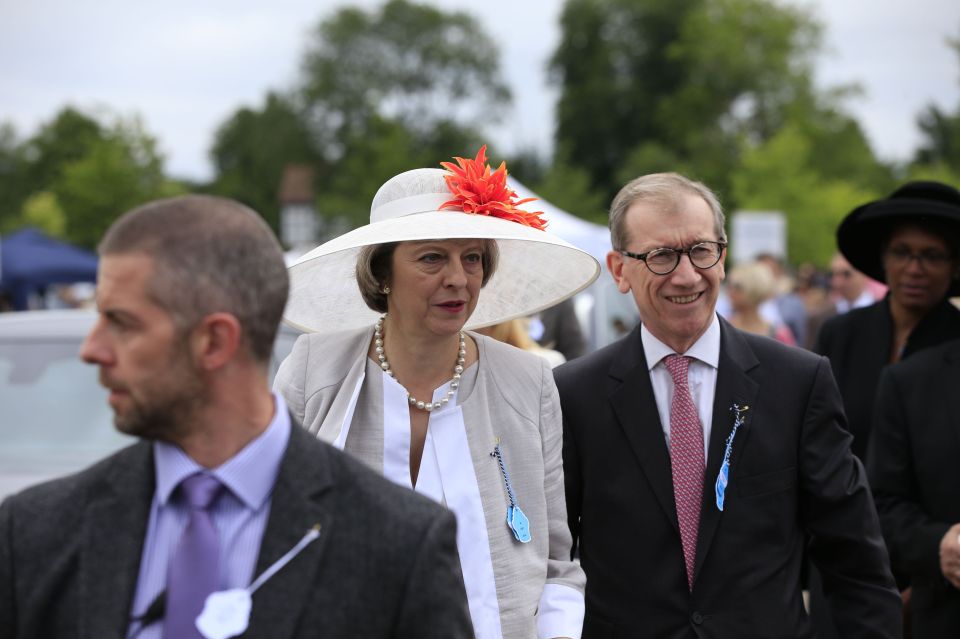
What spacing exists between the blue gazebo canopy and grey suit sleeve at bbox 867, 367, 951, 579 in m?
21.6

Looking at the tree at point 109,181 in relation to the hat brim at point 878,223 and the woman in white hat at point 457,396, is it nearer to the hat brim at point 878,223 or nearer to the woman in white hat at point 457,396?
the hat brim at point 878,223

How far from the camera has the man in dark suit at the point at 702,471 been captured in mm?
3326

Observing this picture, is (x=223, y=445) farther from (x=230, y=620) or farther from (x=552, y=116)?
(x=552, y=116)

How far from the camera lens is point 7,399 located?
19.9ft

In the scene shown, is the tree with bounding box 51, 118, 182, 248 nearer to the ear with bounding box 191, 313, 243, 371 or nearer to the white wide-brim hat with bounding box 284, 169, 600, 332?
the white wide-brim hat with bounding box 284, 169, 600, 332

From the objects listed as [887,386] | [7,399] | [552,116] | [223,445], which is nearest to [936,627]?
[887,386]

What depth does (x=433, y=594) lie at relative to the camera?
2033 millimetres

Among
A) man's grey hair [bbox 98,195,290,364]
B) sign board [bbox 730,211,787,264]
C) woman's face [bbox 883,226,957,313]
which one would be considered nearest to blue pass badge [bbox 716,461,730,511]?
man's grey hair [bbox 98,195,290,364]

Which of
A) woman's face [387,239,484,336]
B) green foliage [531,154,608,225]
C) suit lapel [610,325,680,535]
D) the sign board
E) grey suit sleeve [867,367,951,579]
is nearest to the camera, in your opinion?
woman's face [387,239,484,336]

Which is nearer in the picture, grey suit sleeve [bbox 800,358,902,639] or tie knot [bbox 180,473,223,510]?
tie knot [bbox 180,473,223,510]

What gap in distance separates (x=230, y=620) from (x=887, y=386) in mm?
3108

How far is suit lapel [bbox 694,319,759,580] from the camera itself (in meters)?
3.31

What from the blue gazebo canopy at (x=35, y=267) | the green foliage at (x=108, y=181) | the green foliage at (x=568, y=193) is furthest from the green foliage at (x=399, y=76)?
the blue gazebo canopy at (x=35, y=267)

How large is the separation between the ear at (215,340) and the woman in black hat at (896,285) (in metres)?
3.61
